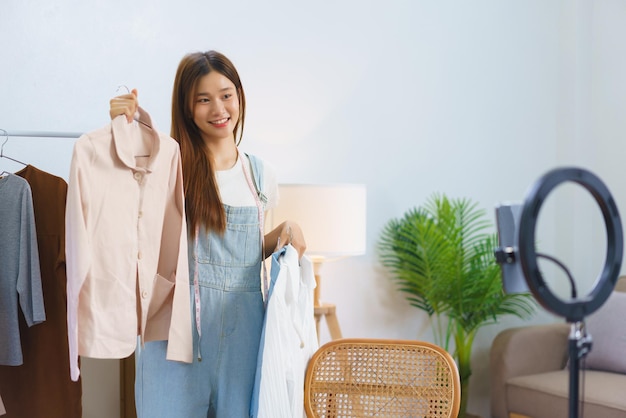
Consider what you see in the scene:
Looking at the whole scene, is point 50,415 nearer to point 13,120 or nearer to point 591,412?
point 13,120

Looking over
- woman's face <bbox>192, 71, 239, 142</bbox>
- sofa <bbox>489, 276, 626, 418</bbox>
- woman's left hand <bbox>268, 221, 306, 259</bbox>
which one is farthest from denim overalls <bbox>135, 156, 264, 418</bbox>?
sofa <bbox>489, 276, 626, 418</bbox>

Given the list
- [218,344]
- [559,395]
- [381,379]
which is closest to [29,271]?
Result: [218,344]

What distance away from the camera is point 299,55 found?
3.72 meters

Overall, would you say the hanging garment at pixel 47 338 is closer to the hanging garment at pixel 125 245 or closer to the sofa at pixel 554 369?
the hanging garment at pixel 125 245

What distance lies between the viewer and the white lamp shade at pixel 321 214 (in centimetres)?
316

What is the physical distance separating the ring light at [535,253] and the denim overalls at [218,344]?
109 cm

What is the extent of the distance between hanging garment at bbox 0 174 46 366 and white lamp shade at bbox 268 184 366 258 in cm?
106

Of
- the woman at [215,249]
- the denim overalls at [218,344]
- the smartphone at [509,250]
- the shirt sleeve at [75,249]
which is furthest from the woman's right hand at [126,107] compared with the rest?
the smartphone at [509,250]

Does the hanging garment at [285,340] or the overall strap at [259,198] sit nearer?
the hanging garment at [285,340]

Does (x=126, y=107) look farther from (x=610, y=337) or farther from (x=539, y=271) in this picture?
(x=610, y=337)

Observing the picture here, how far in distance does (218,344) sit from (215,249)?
248 mm

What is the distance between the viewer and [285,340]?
205cm

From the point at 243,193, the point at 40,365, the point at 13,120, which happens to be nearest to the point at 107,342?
the point at 243,193

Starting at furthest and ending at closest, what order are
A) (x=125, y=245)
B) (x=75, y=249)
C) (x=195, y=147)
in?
(x=195, y=147), (x=125, y=245), (x=75, y=249)
